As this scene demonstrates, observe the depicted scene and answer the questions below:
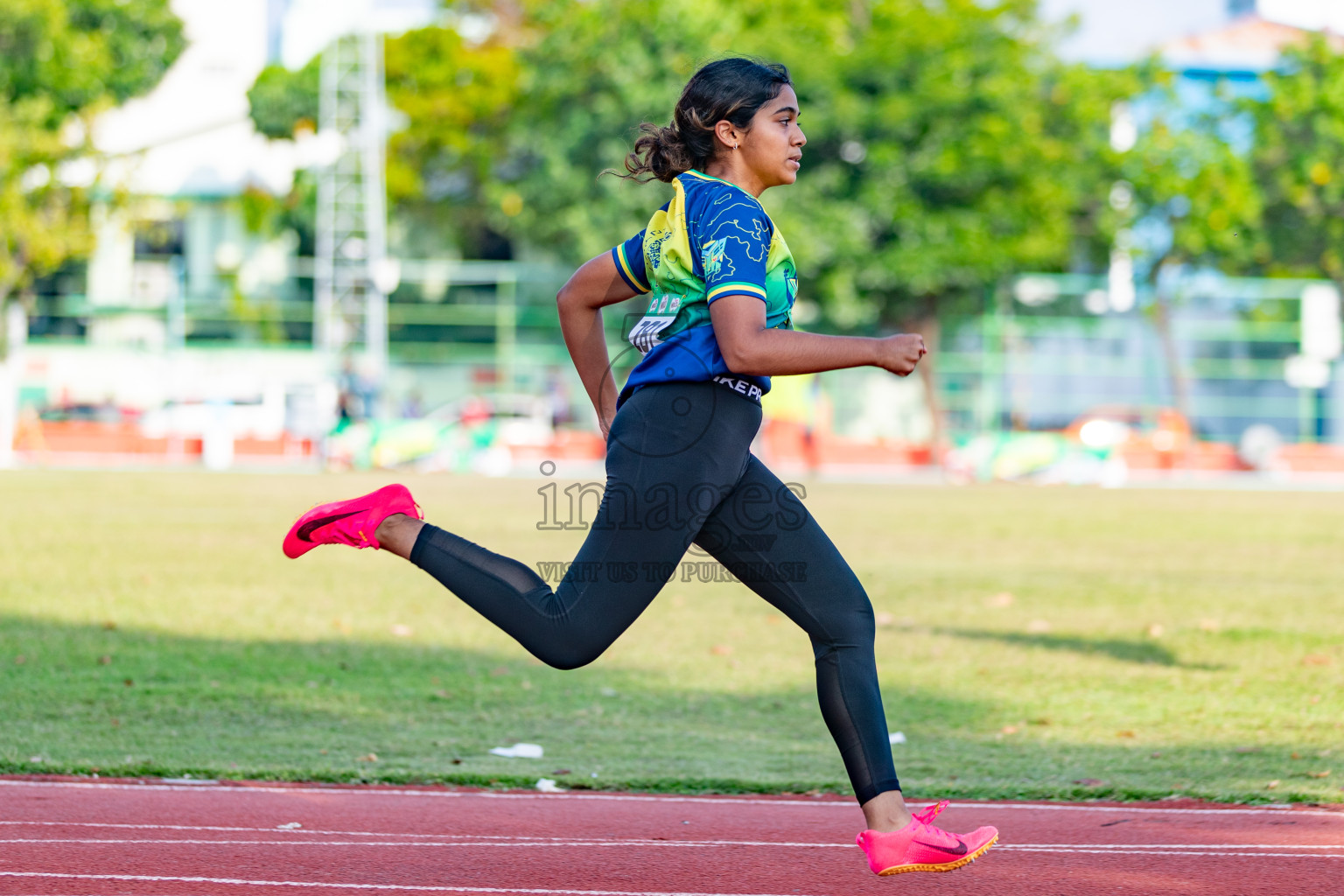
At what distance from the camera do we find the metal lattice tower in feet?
139

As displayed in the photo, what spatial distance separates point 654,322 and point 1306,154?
43330 mm

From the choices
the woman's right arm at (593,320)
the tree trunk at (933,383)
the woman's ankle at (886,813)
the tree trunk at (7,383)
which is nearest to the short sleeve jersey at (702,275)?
the woman's right arm at (593,320)

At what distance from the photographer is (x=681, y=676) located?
28.3 feet

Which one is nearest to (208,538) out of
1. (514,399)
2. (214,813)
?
(214,813)

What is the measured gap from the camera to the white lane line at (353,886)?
407cm

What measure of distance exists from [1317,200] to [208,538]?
123 ft

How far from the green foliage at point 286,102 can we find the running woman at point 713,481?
47.5 meters

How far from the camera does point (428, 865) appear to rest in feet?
14.4

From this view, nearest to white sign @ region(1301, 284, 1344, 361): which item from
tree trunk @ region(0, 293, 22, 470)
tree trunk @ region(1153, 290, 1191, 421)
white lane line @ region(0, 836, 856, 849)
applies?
tree trunk @ region(1153, 290, 1191, 421)

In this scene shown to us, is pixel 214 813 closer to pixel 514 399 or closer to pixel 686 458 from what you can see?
pixel 686 458

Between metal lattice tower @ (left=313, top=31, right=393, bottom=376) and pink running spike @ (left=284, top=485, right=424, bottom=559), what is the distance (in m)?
38.2

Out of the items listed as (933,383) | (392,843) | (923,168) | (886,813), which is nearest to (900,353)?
(886,813)

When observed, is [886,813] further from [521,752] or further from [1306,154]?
[1306,154]

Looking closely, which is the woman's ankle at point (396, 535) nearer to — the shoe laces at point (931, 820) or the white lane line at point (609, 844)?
the white lane line at point (609, 844)
